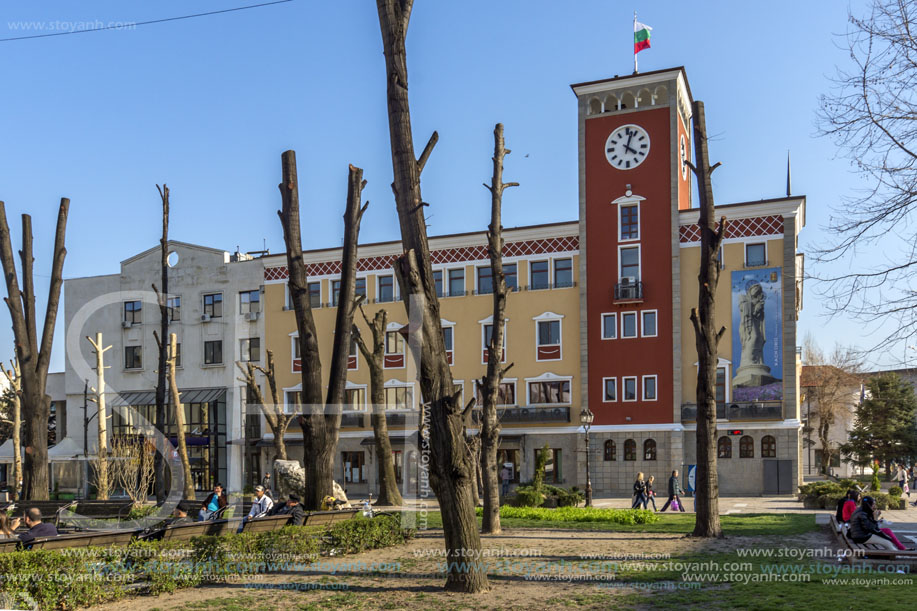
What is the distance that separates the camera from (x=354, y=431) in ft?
158

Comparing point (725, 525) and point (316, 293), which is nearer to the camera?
point (725, 525)

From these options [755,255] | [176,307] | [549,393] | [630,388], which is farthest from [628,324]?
[176,307]

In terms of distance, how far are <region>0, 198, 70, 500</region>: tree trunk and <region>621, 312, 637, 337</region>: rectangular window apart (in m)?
26.7

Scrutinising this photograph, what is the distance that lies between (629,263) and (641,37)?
12128 mm

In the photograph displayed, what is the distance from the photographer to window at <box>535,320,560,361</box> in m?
44.3

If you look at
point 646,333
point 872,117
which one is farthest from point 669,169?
point 872,117

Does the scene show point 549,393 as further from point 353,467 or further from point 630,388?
point 353,467

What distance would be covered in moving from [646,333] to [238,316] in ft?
77.3

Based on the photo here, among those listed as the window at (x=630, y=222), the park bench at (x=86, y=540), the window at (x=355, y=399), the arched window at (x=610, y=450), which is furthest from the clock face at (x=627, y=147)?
the park bench at (x=86, y=540)

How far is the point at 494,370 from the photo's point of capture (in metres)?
20.1

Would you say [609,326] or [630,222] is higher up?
[630,222]

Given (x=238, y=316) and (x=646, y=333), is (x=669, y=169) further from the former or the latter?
(x=238, y=316)

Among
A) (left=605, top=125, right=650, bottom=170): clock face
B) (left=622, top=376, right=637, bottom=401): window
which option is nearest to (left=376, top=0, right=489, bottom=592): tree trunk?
(left=622, top=376, right=637, bottom=401): window

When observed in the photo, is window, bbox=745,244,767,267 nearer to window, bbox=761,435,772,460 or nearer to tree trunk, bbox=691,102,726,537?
window, bbox=761,435,772,460
